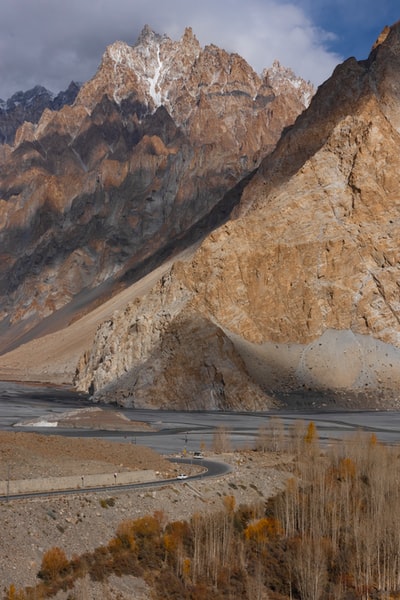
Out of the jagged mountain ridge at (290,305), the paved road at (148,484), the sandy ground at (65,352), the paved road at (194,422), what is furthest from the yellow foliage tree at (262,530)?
the sandy ground at (65,352)

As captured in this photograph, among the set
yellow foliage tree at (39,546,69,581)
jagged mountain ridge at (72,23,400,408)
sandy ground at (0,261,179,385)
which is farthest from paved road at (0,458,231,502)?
sandy ground at (0,261,179,385)

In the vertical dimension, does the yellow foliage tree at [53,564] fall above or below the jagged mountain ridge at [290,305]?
below

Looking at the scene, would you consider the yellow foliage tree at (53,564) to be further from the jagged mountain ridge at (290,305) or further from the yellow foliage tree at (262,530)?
the jagged mountain ridge at (290,305)

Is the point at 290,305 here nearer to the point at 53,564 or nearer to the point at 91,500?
the point at 91,500

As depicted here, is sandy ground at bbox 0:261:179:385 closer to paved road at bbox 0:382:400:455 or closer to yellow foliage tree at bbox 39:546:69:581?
paved road at bbox 0:382:400:455

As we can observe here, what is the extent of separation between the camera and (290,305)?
121000 millimetres

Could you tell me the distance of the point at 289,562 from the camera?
3359 centimetres

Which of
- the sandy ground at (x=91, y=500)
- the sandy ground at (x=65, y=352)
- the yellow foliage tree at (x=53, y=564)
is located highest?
the sandy ground at (x=65, y=352)

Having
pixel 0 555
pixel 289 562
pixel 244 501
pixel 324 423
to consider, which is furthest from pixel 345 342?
pixel 0 555

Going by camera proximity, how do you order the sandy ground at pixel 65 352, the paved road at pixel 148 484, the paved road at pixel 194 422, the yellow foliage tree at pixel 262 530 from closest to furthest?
1. the paved road at pixel 148 484
2. the yellow foliage tree at pixel 262 530
3. the paved road at pixel 194 422
4. the sandy ground at pixel 65 352

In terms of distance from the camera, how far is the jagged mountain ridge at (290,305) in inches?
4124

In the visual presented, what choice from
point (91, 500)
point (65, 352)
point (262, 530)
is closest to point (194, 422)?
point (262, 530)

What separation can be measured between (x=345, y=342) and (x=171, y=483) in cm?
7731

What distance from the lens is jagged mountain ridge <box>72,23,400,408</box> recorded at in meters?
105
